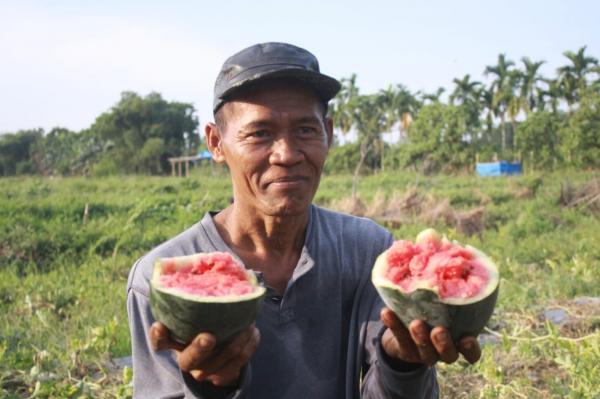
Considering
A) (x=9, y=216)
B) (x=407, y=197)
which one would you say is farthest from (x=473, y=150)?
(x=9, y=216)

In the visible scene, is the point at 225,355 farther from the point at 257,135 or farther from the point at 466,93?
the point at 466,93

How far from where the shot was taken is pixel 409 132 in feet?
137

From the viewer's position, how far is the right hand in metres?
1.69

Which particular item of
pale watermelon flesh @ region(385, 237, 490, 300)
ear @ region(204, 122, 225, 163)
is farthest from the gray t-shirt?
pale watermelon flesh @ region(385, 237, 490, 300)

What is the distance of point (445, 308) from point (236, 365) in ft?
2.23

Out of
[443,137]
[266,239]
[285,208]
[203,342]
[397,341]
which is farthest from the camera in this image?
[443,137]

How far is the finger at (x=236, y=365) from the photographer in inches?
71.3

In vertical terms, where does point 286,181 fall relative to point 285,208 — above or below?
above

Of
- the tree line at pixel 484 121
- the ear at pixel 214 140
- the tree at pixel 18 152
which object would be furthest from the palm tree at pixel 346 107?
the ear at pixel 214 140

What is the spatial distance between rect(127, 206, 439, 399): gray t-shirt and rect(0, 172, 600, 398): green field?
1.29 m

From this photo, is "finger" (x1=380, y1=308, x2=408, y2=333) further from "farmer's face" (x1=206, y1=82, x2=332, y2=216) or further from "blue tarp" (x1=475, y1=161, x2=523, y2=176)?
"blue tarp" (x1=475, y1=161, x2=523, y2=176)

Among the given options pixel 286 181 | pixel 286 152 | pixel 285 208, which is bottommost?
pixel 285 208

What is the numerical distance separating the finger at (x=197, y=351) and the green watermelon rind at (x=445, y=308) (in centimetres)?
59

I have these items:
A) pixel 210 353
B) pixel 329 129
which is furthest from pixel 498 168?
pixel 210 353
